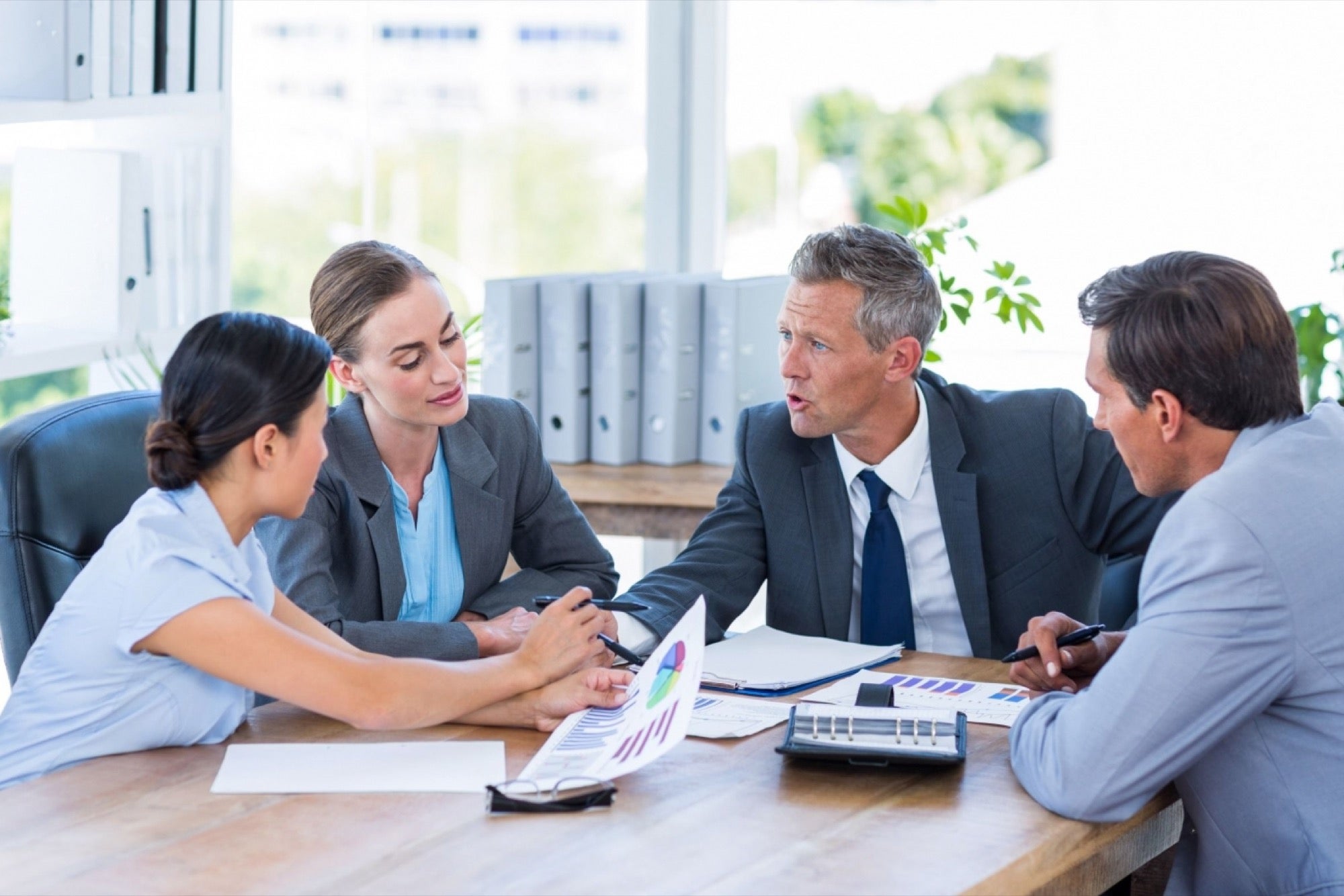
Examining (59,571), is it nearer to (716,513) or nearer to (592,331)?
(716,513)

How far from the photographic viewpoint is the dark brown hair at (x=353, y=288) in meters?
2.14

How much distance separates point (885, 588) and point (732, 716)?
586mm

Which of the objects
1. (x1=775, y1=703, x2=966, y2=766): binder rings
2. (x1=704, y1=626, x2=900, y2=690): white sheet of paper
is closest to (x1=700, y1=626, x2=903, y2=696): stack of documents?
(x1=704, y1=626, x2=900, y2=690): white sheet of paper

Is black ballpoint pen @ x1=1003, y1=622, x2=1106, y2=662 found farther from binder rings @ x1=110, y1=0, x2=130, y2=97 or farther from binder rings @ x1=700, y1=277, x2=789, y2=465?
binder rings @ x1=110, y1=0, x2=130, y2=97

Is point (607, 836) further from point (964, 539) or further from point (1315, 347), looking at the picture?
point (1315, 347)

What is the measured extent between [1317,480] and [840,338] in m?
0.92

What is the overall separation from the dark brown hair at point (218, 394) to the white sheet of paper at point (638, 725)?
463 mm

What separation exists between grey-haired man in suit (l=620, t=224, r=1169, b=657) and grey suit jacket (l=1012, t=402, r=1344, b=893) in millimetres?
705

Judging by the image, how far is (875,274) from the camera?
7.66 ft

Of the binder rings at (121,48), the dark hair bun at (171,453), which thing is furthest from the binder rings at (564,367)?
the dark hair bun at (171,453)

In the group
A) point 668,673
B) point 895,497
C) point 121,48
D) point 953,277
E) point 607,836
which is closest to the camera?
point 607,836

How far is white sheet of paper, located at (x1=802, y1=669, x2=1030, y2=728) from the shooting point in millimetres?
1750

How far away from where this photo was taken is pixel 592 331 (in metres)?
3.29

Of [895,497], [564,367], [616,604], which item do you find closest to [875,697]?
[616,604]
